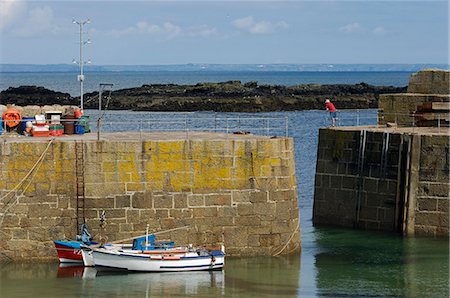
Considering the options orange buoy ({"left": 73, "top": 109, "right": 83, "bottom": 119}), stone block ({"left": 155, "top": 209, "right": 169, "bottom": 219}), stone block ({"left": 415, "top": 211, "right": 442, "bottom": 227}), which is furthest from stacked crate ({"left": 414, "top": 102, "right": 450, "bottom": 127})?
stone block ({"left": 155, "top": 209, "right": 169, "bottom": 219})

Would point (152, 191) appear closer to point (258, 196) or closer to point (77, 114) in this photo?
point (258, 196)

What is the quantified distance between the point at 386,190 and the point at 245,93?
72336 millimetres

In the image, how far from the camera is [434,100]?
34.9 metres

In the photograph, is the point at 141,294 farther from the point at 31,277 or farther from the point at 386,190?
the point at 386,190

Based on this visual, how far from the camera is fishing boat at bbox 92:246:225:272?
82.5ft

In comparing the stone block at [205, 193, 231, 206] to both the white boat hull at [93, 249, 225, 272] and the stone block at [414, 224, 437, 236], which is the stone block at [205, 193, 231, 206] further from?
the stone block at [414, 224, 437, 236]

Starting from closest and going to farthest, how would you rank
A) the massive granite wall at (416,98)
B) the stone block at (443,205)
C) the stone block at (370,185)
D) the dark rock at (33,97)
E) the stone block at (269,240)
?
the stone block at (269,240) → the stone block at (443,205) → the stone block at (370,185) → the massive granite wall at (416,98) → the dark rock at (33,97)

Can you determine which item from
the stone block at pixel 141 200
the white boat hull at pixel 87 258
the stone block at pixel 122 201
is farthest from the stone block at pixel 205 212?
the white boat hull at pixel 87 258

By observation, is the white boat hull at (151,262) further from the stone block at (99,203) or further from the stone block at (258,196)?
the stone block at (258,196)

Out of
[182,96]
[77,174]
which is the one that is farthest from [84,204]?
[182,96]

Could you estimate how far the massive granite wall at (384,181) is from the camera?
30906mm

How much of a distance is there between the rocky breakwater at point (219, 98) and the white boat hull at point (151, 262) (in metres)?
54.5

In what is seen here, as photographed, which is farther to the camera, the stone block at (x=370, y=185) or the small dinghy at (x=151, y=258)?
the stone block at (x=370, y=185)

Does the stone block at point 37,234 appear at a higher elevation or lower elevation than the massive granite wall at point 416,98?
lower
